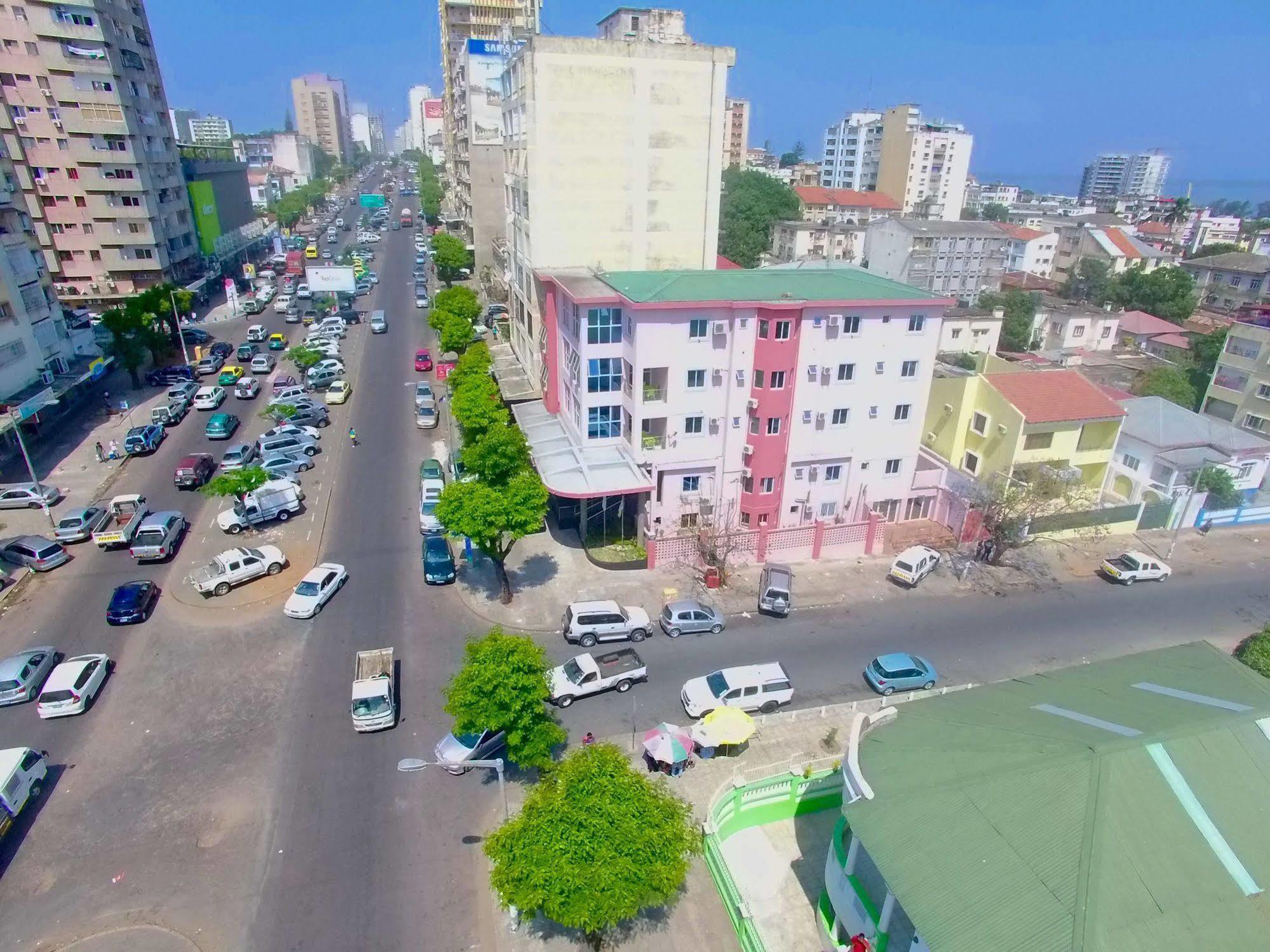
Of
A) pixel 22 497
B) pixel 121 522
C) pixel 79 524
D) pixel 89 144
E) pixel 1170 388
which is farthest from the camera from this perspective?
pixel 89 144

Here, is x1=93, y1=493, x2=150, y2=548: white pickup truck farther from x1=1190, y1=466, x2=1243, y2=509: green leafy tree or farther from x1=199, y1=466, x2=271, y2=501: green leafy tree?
x1=1190, y1=466, x2=1243, y2=509: green leafy tree

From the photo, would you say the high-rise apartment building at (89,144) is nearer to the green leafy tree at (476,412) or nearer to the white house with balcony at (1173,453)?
the green leafy tree at (476,412)

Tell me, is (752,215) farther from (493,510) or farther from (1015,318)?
(493,510)

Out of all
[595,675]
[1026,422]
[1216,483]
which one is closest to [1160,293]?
[1216,483]

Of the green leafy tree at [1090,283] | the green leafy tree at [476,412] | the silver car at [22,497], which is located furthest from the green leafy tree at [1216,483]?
the green leafy tree at [1090,283]

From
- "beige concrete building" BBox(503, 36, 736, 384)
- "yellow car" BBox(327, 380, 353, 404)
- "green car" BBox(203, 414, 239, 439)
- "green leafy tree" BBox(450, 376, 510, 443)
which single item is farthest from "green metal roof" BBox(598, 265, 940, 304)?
"green car" BBox(203, 414, 239, 439)

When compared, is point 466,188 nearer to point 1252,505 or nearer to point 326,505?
point 326,505
